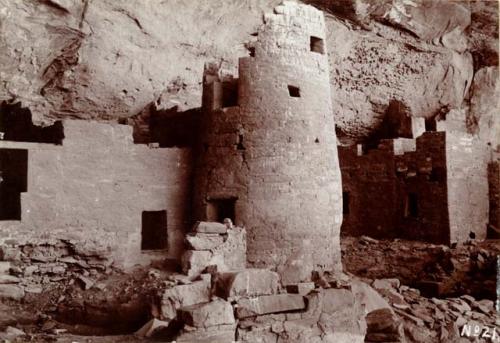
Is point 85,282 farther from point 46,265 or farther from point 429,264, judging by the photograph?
point 429,264

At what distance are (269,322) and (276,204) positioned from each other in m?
2.98

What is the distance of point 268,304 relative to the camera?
5188 mm

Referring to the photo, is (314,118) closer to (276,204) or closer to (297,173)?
(297,173)

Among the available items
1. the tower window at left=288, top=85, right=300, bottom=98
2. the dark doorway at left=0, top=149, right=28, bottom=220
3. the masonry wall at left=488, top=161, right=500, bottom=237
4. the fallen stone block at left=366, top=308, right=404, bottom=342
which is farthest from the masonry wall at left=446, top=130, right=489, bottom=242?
the dark doorway at left=0, top=149, right=28, bottom=220

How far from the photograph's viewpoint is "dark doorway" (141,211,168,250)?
348 inches

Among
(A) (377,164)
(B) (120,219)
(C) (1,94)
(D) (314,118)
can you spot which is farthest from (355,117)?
(C) (1,94)

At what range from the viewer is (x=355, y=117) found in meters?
13.0

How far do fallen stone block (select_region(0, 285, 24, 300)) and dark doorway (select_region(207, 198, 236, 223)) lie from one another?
9.41 feet

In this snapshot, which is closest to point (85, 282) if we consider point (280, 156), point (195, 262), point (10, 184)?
point (195, 262)

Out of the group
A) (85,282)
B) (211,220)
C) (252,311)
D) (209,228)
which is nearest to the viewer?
(252,311)

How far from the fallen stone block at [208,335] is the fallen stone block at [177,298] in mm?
775

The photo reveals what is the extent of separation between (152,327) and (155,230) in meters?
4.26

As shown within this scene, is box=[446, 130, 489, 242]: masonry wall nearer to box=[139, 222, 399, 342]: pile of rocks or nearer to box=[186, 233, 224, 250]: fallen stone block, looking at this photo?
box=[186, 233, 224, 250]: fallen stone block

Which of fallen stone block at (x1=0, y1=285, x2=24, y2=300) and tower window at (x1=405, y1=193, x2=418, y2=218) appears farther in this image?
tower window at (x1=405, y1=193, x2=418, y2=218)
